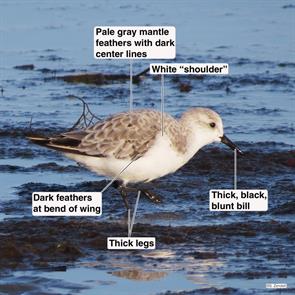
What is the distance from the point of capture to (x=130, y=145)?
34.7 feet

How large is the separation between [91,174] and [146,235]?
2.35 m

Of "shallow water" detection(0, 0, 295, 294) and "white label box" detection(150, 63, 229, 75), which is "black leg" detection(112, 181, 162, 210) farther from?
"white label box" detection(150, 63, 229, 75)

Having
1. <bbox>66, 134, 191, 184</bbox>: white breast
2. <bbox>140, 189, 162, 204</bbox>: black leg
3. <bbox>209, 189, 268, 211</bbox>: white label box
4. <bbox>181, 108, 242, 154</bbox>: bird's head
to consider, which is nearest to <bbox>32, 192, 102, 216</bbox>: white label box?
<bbox>66, 134, 191, 184</bbox>: white breast

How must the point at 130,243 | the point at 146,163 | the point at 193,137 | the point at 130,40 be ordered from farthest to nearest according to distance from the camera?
the point at 130,40 → the point at 193,137 → the point at 146,163 → the point at 130,243

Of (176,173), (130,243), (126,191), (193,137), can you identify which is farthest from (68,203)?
(176,173)

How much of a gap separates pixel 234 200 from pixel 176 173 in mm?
1764

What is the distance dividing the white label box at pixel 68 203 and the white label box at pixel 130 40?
161cm

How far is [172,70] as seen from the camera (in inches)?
458

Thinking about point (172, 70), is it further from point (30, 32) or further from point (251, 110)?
point (30, 32)

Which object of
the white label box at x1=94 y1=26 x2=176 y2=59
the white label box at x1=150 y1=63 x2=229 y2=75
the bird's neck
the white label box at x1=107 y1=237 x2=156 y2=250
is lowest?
the white label box at x1=107 y1=237 x2=156 y2=250

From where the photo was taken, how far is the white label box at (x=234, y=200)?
10602mm

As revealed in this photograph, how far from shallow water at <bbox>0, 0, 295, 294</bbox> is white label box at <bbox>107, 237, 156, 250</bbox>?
0.30 feet

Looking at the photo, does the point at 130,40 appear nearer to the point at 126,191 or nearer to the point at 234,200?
the point at 126,191

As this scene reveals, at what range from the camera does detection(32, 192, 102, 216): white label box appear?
401 inches
